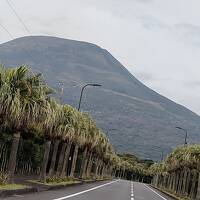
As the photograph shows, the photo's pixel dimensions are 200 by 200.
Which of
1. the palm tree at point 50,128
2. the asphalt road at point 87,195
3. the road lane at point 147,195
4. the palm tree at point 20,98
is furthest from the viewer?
the road lane at point 147,195

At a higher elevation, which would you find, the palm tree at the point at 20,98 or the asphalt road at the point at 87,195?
the palm tree at the point at 20,98

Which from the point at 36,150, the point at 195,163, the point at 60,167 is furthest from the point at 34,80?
the point at 36,150

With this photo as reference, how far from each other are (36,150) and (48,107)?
32.6m

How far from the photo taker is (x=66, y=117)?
149 feet

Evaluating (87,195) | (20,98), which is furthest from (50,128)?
(20,98)

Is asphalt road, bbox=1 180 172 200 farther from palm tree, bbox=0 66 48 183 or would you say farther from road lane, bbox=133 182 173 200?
palm tree, bbox=0 66 48 183

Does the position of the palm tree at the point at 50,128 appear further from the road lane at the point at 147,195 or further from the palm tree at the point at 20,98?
the road lane at the point at 147,195

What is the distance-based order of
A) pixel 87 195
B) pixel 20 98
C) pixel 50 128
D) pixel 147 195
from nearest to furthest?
1. pixel 20 98
2. pixel 87 195
3. pixel 50 128
4. pixel 147 195

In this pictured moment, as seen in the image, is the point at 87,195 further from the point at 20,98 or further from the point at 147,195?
the point at 147,195

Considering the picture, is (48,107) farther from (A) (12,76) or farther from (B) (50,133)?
(B) (50,133)

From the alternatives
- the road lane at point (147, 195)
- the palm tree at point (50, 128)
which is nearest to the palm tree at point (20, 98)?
the palm tree at point (50, 128)

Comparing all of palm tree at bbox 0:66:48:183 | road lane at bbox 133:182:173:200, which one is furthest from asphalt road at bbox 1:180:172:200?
palm tree at bbox 0:66:48:183

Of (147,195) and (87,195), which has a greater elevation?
(147,195)

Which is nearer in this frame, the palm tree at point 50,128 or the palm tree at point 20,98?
the palm tree at point 20,98
